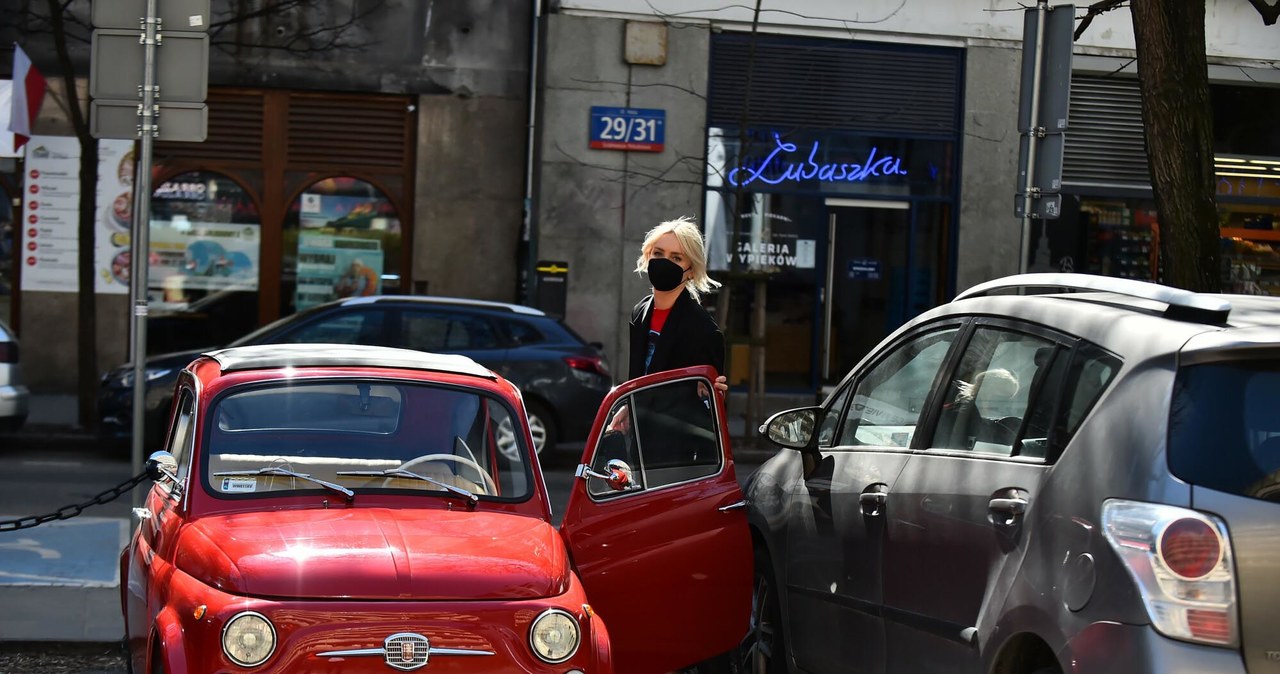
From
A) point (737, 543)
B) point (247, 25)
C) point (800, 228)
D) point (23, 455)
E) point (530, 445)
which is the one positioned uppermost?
point (247, 25)

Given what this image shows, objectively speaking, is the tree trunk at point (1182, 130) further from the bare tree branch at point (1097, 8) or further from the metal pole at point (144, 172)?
the metal pole at point (144, 172)

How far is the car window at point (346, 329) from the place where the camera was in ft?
42.7

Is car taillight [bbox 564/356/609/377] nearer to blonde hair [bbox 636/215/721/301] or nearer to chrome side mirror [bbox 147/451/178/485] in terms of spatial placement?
blonde hair [bbox 636/215/721/301]

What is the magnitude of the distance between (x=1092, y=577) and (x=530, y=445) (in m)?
2.26

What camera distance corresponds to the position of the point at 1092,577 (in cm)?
352

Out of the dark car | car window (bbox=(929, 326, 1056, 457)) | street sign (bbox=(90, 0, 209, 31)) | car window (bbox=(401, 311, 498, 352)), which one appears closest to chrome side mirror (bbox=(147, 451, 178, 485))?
car window (bbox=(929, 326, 1056, 457))

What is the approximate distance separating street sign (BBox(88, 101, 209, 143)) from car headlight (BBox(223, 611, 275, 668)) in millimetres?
4144

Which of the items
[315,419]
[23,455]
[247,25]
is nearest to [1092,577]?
[315,419]

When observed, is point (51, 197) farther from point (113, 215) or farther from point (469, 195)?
point (469, 195)

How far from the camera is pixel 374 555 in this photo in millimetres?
4395

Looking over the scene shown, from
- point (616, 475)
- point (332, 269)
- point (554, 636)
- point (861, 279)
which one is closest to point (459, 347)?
point (332, 269)

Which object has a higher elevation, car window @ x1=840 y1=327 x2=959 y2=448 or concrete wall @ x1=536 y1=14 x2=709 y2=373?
concrete wall @ x1=536 y1=14 x2=709 y2=373

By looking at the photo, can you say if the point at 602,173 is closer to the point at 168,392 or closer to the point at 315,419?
the point at 168,392

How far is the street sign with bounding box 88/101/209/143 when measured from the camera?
25.1 ft
